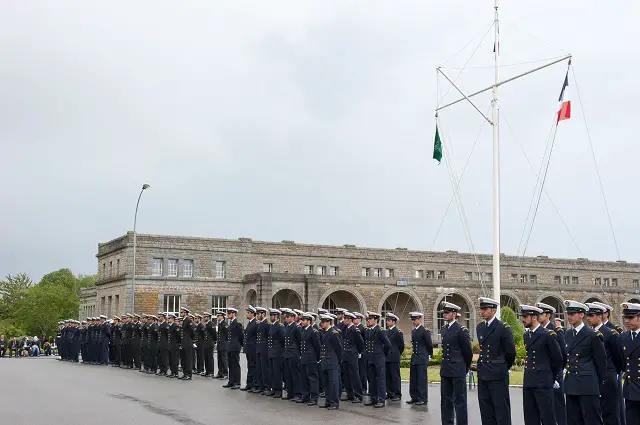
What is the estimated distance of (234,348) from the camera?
17.5 m

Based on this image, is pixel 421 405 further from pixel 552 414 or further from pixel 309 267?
pixel 309 267

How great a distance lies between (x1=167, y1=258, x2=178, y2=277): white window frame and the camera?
1871 inches

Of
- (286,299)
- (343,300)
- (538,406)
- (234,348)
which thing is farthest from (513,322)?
(538,406)

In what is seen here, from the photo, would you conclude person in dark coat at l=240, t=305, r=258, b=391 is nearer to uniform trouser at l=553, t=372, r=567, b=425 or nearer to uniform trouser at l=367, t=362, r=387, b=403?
uniform trouser at l=367, t=362, r=387, b=403

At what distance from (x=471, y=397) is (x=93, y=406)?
8.22 m

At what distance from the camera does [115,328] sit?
26.4 meters

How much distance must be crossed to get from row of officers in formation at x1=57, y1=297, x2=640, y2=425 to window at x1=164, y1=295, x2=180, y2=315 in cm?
1950

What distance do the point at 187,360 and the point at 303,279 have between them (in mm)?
27461

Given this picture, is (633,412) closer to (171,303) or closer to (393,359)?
(393,359)

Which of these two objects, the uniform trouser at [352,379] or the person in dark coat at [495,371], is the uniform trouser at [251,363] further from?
the person in dark coat at [495,371]

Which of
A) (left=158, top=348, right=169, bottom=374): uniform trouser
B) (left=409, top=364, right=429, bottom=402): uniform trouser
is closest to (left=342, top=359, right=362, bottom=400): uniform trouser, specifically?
(left=409, top=364, right=429, bottom=402): uniform trouser

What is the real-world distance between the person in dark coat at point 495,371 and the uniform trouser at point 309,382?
5128 mm

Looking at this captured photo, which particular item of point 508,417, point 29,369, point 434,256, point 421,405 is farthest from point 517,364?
point 434,256

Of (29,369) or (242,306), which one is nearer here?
(29,369)
